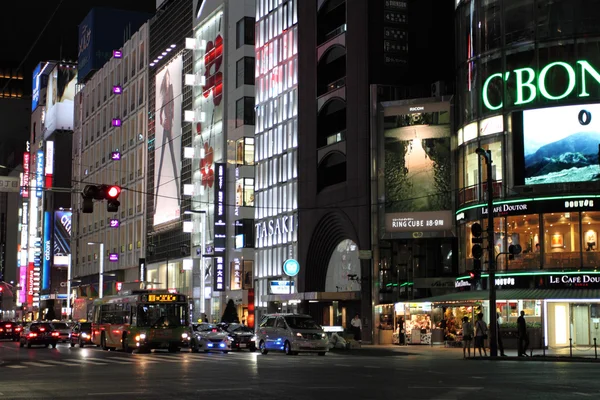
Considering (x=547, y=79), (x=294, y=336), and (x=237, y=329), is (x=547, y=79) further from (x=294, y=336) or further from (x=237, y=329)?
(x=237, y=329)

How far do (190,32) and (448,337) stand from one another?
50.6 metres

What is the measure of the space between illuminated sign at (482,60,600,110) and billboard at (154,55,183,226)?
158 feet

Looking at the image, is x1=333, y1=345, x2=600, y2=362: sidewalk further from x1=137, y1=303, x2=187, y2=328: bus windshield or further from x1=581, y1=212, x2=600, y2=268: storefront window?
x1=137, y1=303, x2=187, y2=328: bus windshield

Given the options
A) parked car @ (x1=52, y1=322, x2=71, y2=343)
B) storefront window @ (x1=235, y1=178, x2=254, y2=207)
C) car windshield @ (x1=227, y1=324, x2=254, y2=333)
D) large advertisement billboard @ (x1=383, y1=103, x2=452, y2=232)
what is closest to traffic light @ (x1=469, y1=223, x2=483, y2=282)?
car windshield @ (x1=227, y1=324, x2=254, y2=333)

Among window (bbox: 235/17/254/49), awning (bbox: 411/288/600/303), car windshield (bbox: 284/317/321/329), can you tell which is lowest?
car windshield (bbox: 284/317/321/329)

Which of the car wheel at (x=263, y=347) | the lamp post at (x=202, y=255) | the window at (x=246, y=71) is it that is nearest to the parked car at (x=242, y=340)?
the car wheel at (x=263, y=347)

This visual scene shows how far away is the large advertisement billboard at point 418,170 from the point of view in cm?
5900

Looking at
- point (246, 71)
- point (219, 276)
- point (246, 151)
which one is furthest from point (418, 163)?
point (219, 276)

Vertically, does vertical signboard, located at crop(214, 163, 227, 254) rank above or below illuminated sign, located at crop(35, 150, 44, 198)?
below

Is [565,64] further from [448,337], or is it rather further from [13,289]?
[13,289]

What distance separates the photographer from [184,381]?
954 inches

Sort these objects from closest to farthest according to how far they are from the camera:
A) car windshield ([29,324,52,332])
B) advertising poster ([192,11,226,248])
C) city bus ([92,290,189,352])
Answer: city bus ([92,290,189,352]) → car windshield ([29,324,52,332]) → advertising poster ([192,11,226,248])

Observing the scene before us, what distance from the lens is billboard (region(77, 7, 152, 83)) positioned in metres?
129

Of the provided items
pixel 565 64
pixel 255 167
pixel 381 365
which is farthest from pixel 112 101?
pixel 381 365
